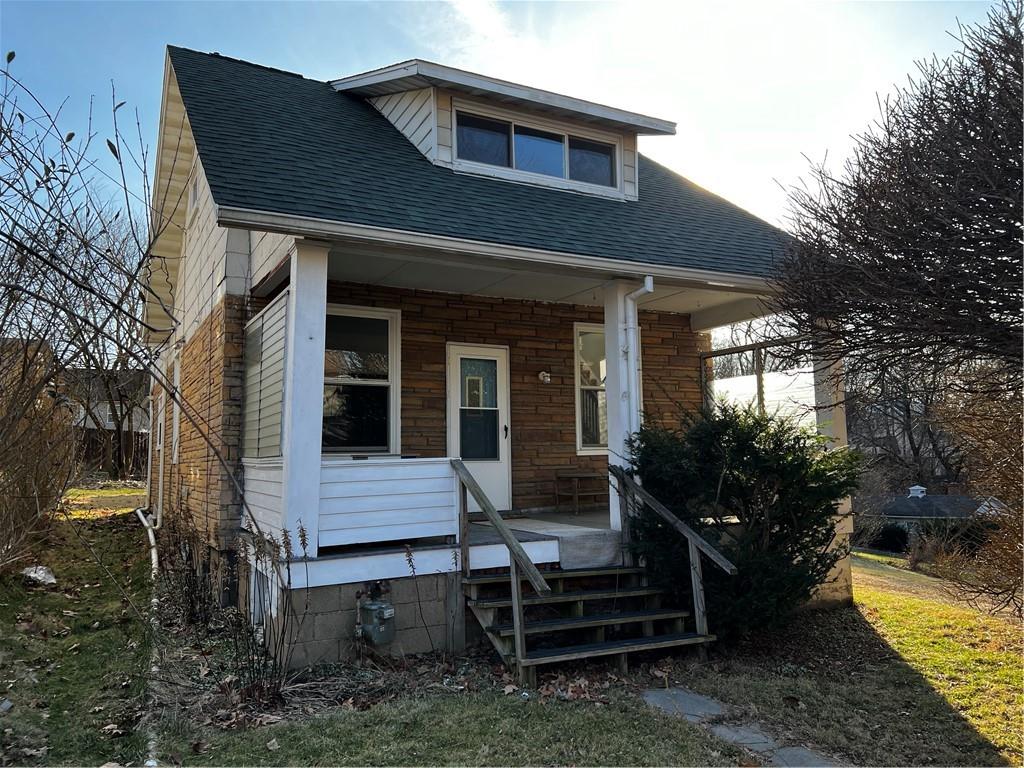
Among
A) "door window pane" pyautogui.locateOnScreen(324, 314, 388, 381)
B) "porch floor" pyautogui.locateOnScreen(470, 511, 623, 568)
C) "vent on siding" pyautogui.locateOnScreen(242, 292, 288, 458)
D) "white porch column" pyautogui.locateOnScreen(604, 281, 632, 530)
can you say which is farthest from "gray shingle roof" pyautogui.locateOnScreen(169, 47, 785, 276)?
"porch floor" pyautogui.locateOnScreen(470, 511, 623, 568)

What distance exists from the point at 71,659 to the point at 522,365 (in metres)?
5.60

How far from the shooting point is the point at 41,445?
180 inches

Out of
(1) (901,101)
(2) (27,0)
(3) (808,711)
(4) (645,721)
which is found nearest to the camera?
(2) (27,0)

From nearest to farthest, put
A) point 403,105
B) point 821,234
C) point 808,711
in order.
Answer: point 808,711 → point 821,234 → point 403,105

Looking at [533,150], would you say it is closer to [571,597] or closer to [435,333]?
[435,333]

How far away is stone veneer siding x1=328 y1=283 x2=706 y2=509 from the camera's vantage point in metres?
8.45

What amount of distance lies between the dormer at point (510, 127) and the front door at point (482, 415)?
7.27 ft

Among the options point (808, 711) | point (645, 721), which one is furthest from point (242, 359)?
Result: point (808, 711)

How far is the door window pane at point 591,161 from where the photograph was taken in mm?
9438

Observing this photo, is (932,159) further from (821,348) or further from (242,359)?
(242,359)

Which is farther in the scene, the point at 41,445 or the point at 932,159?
the point at 932,159

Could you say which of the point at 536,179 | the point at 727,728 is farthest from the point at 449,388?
the point at 727,728

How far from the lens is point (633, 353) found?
713 centimetres

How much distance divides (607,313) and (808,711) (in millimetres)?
3998
